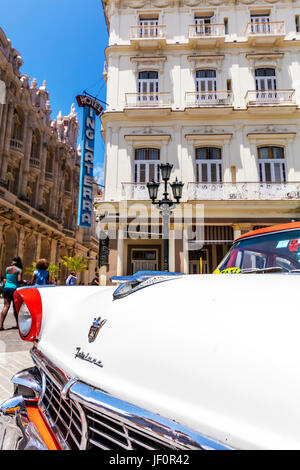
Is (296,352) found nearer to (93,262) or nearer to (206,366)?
(206,366)

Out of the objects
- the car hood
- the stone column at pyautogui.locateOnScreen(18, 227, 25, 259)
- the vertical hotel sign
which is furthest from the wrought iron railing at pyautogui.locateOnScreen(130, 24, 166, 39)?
the car hood

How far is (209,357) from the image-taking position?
66 centimetres

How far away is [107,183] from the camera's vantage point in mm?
12500

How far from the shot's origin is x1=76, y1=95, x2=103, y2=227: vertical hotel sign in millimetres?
13727

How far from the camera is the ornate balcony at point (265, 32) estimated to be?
12.9 m

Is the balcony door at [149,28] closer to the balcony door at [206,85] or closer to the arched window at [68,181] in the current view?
the balcony door at [206,85]

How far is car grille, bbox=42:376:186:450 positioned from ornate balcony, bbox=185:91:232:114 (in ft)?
44.3

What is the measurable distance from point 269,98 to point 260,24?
3965mm

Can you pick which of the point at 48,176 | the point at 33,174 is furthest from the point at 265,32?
the point at 48,176

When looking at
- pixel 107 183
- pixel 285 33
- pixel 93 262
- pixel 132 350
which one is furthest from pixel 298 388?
pixel 93 262

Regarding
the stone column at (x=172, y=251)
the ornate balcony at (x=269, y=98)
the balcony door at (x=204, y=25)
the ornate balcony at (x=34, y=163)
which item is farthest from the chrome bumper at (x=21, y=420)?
the ornate balcony at (x=34, y=163)

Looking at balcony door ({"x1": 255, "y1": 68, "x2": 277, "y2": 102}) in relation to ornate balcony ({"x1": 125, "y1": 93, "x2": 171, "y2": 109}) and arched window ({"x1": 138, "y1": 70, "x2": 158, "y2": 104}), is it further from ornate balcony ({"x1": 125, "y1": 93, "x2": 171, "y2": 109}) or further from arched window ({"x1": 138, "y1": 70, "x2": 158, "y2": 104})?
arched window ({"x1": 138, "y1": 70, "x2": 158, "y2": 104})

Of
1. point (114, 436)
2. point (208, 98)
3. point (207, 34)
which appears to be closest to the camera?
point (114, 436)

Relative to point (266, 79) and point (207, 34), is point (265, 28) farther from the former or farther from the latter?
point (207, 34)
